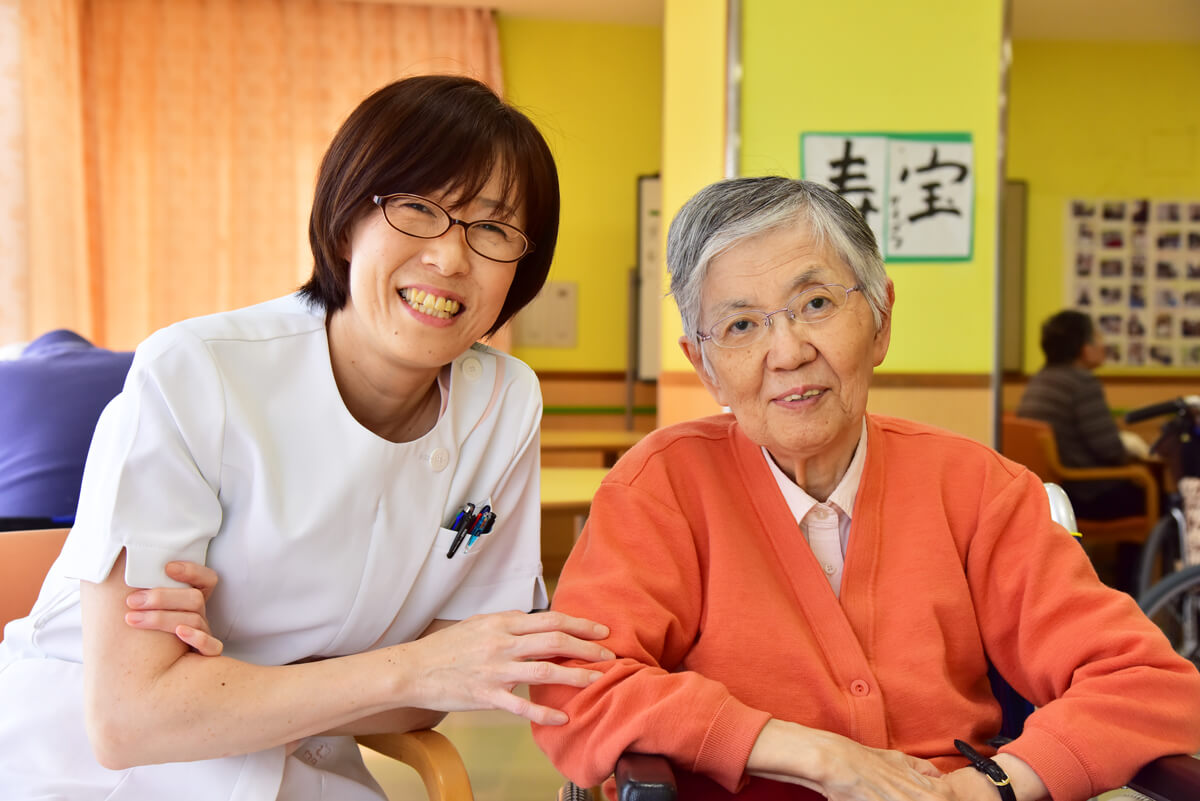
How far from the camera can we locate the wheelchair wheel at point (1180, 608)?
2.84 metres

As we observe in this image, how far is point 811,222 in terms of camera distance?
1.25 m

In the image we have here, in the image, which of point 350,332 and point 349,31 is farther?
point 349,31

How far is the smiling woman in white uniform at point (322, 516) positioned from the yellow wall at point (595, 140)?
431 centimetres

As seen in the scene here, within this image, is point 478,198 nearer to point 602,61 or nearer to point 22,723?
point 22,723

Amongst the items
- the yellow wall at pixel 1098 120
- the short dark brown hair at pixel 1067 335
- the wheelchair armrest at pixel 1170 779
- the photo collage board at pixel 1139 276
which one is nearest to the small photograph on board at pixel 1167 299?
the photo collage board at pixel 1139 276

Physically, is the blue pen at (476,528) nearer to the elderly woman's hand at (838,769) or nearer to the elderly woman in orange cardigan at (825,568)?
the elderly woman in orange cardigan at (825,568)

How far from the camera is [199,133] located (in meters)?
5.24

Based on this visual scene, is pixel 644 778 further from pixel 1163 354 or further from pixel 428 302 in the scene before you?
pixel 1163 354

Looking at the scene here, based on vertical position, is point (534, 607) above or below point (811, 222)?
below

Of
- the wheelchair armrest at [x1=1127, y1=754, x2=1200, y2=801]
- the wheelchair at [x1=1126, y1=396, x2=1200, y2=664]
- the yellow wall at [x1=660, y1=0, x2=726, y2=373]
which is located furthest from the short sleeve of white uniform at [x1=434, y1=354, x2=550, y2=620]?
the wheelchair at [x1=1126, y1=396, x2=1200, y2=664]

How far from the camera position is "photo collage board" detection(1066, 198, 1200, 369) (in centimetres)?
566

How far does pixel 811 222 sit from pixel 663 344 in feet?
9.04

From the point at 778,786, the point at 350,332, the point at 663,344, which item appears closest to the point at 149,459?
the point at 350,332

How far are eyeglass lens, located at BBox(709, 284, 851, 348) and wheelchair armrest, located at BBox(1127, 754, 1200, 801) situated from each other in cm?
66
